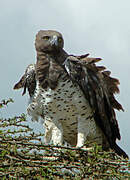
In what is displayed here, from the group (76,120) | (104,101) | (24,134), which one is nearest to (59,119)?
(76,120)

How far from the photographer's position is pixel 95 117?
722 centimetres

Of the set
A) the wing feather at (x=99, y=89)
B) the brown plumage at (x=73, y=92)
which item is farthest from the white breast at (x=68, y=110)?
the wing feather at (x=99, y=89)

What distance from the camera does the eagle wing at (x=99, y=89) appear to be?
6.94 meters

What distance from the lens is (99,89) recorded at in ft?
23.6

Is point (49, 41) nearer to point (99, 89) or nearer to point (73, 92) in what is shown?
point (73, 92)

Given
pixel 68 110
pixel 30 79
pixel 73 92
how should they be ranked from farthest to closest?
pixel 30 79
pixel 68 110
pixel 73 92

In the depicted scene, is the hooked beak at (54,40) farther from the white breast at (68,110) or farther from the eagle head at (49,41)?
the white breast at (68,110)

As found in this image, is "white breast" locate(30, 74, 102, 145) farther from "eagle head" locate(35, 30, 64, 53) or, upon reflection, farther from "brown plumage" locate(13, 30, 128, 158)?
"eagle head" locate(35, 30, 64, 53)

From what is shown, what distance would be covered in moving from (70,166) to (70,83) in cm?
256

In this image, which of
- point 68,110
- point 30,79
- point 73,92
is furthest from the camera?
point 30,79

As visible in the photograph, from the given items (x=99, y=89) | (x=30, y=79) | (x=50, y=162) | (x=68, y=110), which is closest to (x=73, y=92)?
(x=68, y=110)

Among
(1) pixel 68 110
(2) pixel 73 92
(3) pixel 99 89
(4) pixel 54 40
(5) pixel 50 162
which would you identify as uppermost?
(4) pixel 54 40

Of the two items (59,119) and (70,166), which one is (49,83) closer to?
(59,119)

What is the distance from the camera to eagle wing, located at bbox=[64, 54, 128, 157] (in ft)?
22.8
